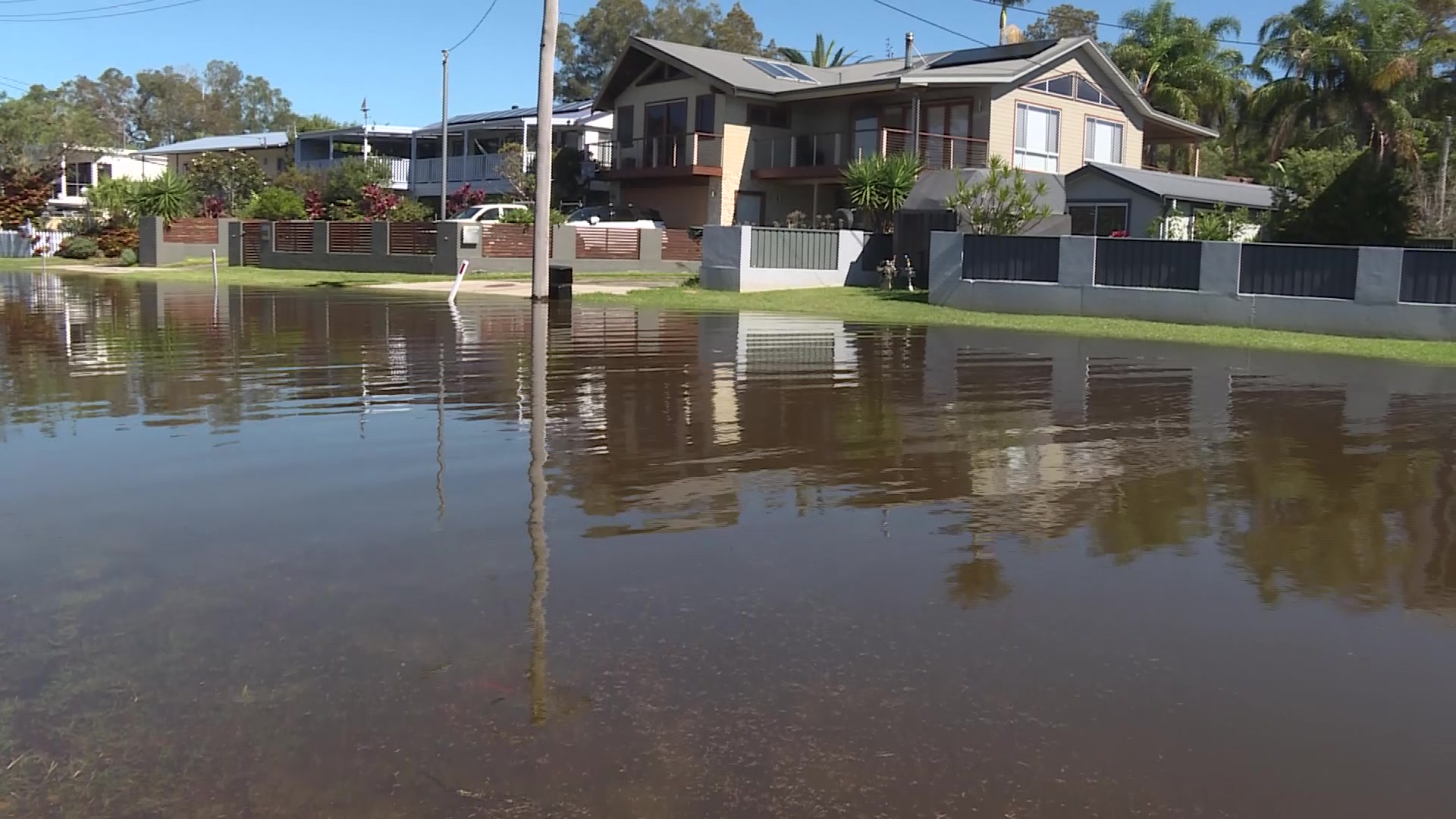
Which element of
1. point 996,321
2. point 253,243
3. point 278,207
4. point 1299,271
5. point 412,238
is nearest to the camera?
point 1299,271

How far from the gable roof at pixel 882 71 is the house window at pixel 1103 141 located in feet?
3.56

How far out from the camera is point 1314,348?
21.1 metres

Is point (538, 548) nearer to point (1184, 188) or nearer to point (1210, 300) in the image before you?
point (1210, 300)

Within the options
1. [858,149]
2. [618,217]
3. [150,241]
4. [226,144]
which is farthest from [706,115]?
[226,144]

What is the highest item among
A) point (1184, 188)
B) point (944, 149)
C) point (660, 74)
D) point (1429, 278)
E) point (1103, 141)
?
point (660, 74)

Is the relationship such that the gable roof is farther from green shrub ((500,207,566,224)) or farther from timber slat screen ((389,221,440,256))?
timber slat screen ((389,221,440,256))

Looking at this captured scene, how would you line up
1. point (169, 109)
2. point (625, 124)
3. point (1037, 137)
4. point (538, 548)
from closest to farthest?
point (538, 548), point (1037, 137), point (625, 124), point (169, 109)

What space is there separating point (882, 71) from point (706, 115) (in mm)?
6191

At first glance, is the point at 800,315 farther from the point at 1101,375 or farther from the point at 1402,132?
the point at 1402,132

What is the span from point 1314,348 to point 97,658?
19667mm

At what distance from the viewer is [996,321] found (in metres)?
25.2

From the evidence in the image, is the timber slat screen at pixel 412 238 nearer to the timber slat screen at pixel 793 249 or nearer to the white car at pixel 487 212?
the white car at pixel 487 212

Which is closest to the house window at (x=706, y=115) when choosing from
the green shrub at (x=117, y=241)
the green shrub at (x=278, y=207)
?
the green shrub at (x=278, y=207)

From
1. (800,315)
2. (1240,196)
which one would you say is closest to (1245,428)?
(800,315)
